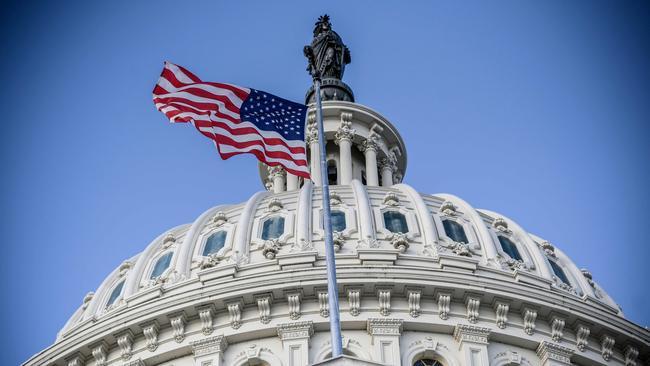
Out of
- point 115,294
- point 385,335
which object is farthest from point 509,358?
point 115,294

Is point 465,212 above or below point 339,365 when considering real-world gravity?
above

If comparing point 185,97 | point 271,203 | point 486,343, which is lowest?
point 486,343

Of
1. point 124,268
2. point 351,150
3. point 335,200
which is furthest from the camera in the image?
point 351,150

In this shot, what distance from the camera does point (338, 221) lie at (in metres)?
48.5

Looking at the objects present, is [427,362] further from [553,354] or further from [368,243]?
[368,243]

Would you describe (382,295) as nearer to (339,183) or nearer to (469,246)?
(469,246)

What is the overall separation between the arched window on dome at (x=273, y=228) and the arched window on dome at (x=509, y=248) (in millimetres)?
8704

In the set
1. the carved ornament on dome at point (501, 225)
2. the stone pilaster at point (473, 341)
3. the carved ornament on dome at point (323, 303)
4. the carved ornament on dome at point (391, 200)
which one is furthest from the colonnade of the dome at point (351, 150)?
the stone pilaster at point (473, 341)

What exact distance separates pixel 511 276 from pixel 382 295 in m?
5.88

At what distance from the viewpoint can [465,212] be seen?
52.2 m

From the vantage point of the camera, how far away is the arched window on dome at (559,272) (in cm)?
5028

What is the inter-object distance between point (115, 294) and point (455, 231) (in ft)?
44.6

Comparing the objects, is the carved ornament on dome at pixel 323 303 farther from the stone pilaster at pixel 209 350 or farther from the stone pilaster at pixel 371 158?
the stone pilaster at pixel 371 158

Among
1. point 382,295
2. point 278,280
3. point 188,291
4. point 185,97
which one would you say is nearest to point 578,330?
point 382,295
